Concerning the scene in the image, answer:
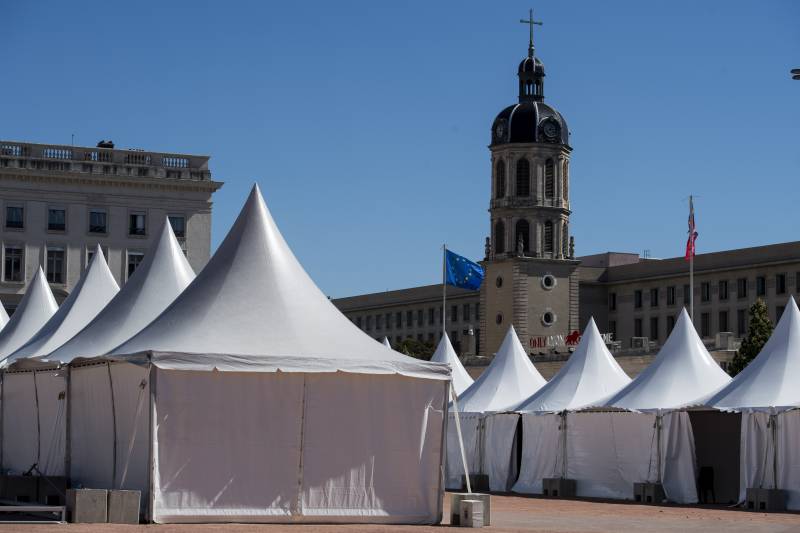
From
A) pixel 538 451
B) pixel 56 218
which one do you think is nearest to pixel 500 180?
pixel 56 218

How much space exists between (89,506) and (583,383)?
1635 cm

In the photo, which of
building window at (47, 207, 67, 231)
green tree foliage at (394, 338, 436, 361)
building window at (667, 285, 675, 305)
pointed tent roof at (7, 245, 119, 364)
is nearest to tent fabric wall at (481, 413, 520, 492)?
pointed tent roof at (7, 245, 119, 364)

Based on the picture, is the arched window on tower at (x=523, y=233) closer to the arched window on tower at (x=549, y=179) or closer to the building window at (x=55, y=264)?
the arched window on tower at (x=549, y=179)

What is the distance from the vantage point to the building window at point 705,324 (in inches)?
3755

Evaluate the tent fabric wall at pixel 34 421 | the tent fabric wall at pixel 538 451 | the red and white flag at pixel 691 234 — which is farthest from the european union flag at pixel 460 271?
the tent fabric wall at pixel 34 421

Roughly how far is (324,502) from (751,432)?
1015 cm

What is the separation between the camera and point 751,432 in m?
27.4

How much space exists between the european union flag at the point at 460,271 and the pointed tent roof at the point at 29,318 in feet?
110

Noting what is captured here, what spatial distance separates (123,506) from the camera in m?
18.9

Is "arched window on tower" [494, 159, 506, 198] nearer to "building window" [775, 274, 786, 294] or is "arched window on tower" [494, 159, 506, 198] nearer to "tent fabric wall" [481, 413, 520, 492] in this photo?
"building window" [775, 274, 786, 294]

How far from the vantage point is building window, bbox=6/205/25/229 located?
71.1 meters

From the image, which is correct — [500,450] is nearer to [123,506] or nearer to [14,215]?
[123,506]

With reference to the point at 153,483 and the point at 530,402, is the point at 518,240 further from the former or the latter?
the point at 153,483

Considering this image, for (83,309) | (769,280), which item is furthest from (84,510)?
(769,280)
